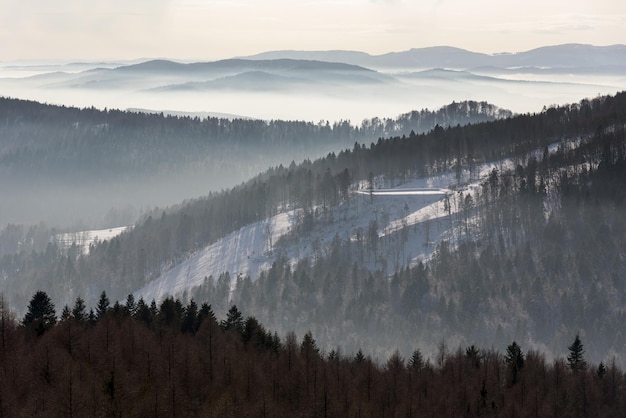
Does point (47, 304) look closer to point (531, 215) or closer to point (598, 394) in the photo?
point (598, 394)

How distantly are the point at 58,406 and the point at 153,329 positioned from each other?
3305cm

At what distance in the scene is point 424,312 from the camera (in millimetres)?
168250

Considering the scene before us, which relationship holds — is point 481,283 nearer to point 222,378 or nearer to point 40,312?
point 222,378

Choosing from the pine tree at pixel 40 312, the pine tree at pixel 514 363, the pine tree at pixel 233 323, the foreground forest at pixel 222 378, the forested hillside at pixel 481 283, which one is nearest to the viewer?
the foreground forest at pixel 222 378

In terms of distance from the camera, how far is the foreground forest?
67.7 metres

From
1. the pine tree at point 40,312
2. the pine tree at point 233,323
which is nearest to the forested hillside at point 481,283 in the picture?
the pine tree at point 233,323

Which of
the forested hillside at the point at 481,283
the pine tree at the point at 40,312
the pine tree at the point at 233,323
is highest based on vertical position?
the pine tree at the point at 40,312

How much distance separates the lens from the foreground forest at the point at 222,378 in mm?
67688

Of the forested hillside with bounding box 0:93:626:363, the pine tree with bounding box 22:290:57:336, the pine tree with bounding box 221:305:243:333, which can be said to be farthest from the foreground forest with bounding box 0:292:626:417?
the forested hillside with bounding box 0:93:626:363

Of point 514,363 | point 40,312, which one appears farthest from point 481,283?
point 40,312

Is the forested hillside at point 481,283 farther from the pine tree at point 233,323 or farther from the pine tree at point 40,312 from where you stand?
the pine tree at point 40,312

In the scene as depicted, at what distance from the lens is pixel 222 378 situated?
79.6m

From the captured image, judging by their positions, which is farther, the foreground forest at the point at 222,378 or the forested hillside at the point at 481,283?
the forested hillside at the point at 481,283

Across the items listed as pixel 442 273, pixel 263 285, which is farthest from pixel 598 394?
pixel 263 285
